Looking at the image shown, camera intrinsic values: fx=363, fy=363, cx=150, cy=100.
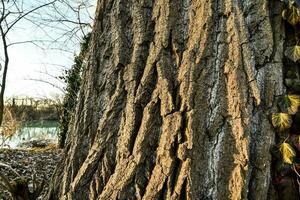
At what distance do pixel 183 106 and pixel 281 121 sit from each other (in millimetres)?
328

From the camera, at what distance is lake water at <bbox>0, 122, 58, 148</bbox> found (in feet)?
34.1

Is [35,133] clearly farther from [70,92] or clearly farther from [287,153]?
[287,153]

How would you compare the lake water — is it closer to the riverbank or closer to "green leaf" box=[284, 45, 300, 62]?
the riverbank

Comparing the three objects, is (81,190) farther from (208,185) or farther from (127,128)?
(208,185)

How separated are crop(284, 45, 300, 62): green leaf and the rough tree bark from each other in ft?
0.10

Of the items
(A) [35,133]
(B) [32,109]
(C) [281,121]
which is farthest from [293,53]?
(B) [32,109]


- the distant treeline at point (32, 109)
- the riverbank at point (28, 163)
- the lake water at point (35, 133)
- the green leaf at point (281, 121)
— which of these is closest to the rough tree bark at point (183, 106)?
the green leaf at point (281, 121)

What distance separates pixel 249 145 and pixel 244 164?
0.07m

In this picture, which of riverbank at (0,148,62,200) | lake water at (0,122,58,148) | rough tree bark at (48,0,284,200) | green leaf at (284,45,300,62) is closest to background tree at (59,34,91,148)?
lake water at (0,122,58,148)

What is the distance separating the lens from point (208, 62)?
1.28 meters

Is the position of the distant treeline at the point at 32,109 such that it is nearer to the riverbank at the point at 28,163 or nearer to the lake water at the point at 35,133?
the lake water at the point at 35,133

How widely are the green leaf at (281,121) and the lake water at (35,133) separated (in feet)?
31.1

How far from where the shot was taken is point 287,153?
3.88 feet

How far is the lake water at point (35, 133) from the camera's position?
10405 millimetres
